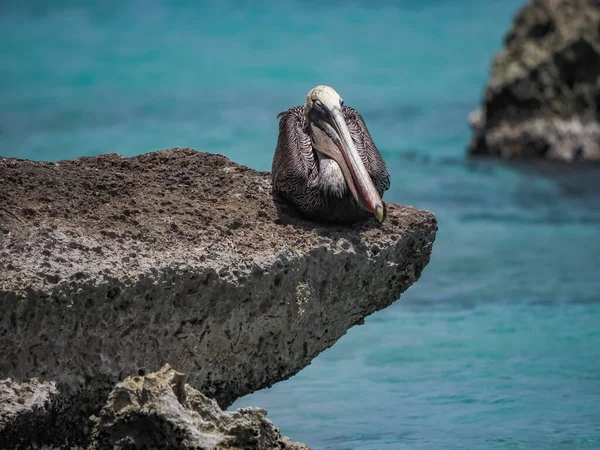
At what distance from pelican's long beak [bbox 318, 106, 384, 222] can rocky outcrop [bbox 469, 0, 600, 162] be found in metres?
18.3

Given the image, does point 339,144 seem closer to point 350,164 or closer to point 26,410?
point 350,164

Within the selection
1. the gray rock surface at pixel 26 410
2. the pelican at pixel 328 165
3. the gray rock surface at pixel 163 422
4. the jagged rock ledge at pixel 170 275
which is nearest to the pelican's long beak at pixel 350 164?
the pelican at pixel 328 165

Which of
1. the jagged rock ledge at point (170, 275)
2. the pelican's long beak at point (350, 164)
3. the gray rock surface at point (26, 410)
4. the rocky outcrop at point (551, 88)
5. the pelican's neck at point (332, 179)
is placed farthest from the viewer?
the rocky outcrop at point (551, 88)

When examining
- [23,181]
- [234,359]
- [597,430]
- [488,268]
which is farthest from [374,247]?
[488,268]

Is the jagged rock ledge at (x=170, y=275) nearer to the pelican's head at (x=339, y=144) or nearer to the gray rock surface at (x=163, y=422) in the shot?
the pelican's head at (x=339, y=144)

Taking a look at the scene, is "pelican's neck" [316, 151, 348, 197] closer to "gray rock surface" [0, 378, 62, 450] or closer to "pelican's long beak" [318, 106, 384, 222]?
"pelican's long beak" [318, 106, 384, 222]

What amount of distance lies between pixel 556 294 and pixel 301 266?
28.4 ft

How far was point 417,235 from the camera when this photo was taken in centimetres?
700

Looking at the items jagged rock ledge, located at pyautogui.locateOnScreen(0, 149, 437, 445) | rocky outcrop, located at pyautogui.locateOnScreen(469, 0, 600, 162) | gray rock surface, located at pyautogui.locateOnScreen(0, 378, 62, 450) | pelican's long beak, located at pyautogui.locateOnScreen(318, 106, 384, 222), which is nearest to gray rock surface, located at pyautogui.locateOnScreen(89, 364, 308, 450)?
gray rock surface, located at pyautogui.locateOnScreen(0, 378, 62, 450)

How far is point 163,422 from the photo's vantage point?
17.0ft

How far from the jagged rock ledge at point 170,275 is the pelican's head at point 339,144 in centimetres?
34

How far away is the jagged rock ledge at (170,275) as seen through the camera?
5859mm

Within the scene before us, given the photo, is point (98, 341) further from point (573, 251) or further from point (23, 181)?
point (573, 251)

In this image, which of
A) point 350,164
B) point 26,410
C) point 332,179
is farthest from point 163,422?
point 350,164
